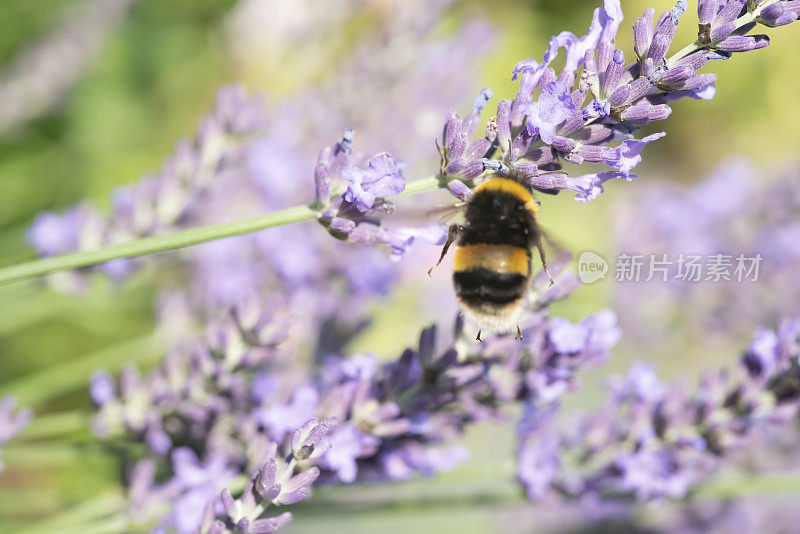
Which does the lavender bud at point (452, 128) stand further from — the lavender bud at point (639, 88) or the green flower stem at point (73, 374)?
the green flower stem at point (73, 374)

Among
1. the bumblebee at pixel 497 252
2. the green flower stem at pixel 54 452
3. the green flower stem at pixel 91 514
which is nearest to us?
the bumblebee at pixel 497 252

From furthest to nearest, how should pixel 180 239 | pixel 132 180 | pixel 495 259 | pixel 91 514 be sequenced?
pixel 132 180 → pixel 91 514 → pixel 495 259 → pixel 180 239

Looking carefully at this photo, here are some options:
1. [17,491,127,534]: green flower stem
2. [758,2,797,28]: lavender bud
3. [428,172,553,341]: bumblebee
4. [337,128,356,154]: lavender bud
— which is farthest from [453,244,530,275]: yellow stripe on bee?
[17,491,127,534]: green flower stem

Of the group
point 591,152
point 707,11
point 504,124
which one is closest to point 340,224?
point 504,124

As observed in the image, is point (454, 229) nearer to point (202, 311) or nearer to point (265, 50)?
A: point (202, 311)

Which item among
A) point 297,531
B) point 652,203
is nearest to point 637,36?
point 652,203

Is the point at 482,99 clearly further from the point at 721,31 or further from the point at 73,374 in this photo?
the point at 73,374

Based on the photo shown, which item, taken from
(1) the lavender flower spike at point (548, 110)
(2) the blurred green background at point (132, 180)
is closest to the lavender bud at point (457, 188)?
(1) the lavender flower spike at point (548, 110)
